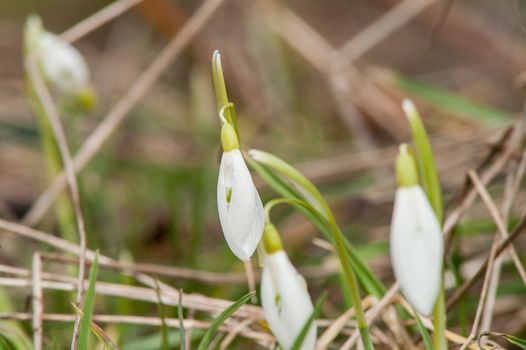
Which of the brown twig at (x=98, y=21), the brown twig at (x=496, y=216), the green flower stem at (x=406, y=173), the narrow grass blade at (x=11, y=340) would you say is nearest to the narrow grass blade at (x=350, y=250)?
the brown twig at (x=496, y=216)

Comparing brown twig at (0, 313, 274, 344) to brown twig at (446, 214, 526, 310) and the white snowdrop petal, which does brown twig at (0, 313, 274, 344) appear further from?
the white snowdrop petal

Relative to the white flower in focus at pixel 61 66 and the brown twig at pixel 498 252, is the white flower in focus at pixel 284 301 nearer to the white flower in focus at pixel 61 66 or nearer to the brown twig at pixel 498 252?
the brown twig at pixel 498 252

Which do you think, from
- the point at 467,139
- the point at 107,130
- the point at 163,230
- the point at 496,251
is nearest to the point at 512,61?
the point at 467,139

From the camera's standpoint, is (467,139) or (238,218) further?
(467,139)

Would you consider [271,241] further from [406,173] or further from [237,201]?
[406,173]

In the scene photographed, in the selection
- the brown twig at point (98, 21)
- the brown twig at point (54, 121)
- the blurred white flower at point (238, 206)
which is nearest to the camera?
the blurred white flower at point (238, 206)

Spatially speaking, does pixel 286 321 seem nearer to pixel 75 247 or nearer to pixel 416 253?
pixel 416 253

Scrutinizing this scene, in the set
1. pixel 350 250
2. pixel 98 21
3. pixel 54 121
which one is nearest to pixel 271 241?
pixel 350 250
